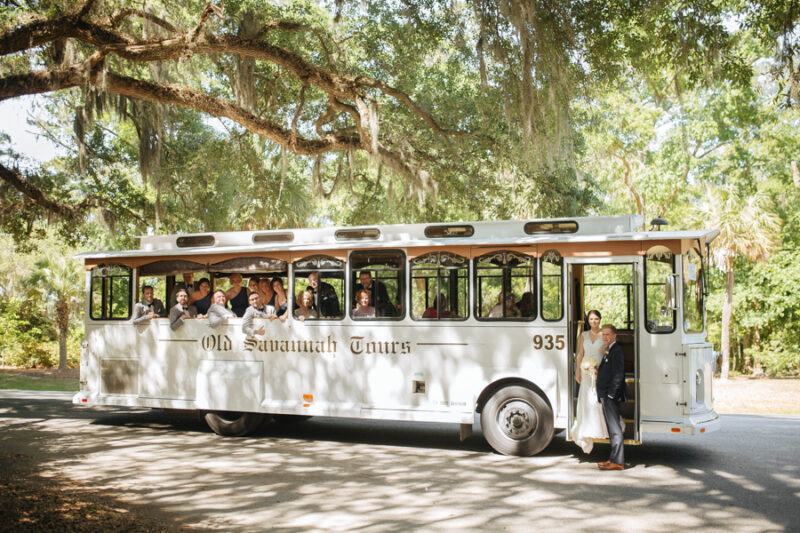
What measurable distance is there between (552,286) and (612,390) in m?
1.75

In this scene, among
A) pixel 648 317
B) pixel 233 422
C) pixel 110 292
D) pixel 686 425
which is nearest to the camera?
pixel 686 425

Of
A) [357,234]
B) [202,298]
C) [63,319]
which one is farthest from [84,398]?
[63,319]

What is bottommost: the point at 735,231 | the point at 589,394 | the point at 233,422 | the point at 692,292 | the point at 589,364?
the point at 233,422

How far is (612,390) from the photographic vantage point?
8.91m

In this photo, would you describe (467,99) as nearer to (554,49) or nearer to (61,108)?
(554,49)

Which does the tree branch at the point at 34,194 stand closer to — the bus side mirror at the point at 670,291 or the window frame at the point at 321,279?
the window frame at the point at 321,279

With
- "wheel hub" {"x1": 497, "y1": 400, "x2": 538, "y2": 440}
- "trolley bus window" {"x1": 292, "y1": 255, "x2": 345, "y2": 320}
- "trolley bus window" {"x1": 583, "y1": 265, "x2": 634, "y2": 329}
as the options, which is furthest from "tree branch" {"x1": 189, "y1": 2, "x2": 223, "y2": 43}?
"wheel hub" {"x1": 497, "y1": 400, "x2": 538, "y2": 440}

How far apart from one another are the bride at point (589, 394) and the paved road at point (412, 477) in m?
0.40

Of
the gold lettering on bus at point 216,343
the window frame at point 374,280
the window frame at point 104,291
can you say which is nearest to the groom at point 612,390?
the window frame at point 374,280

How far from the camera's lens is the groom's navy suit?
8.90 m

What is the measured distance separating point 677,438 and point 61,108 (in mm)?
18203

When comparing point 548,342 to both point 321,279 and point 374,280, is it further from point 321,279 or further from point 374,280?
point 321,279

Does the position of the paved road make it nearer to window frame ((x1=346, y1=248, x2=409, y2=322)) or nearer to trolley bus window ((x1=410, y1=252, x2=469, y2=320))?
window frame ((x1=346, y1=248, x2=409, y2=322))

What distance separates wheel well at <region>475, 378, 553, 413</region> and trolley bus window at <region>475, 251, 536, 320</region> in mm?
845
